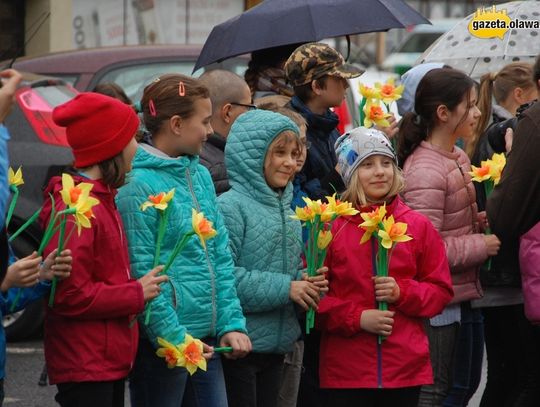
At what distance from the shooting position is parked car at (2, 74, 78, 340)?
9656 millimetres

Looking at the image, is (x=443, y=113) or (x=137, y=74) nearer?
(x=443, y=113)

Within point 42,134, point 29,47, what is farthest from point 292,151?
point 29,47

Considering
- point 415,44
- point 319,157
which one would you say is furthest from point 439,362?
point 415,44

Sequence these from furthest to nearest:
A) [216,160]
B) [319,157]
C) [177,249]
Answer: [319,157] < [216,160] < [177,249]

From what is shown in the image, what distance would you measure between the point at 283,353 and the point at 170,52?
6592mm

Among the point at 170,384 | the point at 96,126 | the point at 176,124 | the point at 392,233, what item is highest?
the point at 96,126

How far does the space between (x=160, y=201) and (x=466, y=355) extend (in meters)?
2.09

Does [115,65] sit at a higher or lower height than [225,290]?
lower

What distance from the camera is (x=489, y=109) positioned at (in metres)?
7.27

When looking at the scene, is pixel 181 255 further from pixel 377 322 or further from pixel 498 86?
pixel 498 86

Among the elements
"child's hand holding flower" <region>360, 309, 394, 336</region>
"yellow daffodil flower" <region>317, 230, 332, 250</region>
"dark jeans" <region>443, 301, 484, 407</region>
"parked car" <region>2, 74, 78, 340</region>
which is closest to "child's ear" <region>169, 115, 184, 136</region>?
"yellow daffodil flower" <region>317, 230, 332, 250</region>

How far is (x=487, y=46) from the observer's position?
819 cm

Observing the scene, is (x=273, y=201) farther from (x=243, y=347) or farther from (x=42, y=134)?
(x=42, y=134)

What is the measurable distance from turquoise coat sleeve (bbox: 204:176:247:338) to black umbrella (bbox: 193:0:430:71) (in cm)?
174
